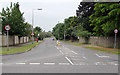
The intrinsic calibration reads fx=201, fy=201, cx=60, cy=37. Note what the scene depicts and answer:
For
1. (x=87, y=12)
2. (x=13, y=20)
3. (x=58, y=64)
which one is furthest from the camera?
(x=87, y=12)

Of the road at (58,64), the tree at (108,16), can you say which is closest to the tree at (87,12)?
the tree at (108,16)

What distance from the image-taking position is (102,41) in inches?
1547

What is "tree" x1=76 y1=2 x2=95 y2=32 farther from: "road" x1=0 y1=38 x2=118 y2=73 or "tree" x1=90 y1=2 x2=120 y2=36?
"road" x1=0 y1=38 x2=118 y2=73

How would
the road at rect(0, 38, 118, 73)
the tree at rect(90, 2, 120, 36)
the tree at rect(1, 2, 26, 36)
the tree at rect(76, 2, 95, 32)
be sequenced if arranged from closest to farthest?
1. the road at rect(0, 38, 118, 73)
2. the tree at rect(90, 2, 120, 36)
3. the tree at rect(1, 2, 26, 36)
4. the tree at rect(76, 2, 95, 32)

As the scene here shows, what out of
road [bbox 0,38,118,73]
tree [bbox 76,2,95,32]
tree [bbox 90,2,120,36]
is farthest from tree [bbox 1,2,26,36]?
tree [bbox 76,2,95,32]

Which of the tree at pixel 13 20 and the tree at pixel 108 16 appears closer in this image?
the tree at pixel 108 16

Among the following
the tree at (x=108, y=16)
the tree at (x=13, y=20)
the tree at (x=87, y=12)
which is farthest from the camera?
the tree at (x=87, y=12)

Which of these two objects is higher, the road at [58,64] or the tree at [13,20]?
the tree at [13,20]

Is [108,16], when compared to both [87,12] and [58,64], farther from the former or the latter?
[87,12]

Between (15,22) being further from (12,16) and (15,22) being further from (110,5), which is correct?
(110,5)

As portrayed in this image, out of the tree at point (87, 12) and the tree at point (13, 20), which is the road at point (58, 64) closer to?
the tree at point (13, 20)

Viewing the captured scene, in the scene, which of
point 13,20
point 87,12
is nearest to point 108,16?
point 13,20

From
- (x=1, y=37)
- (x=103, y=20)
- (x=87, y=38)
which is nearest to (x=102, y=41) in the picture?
(x=103, y=20)

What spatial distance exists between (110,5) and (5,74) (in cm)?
2263
